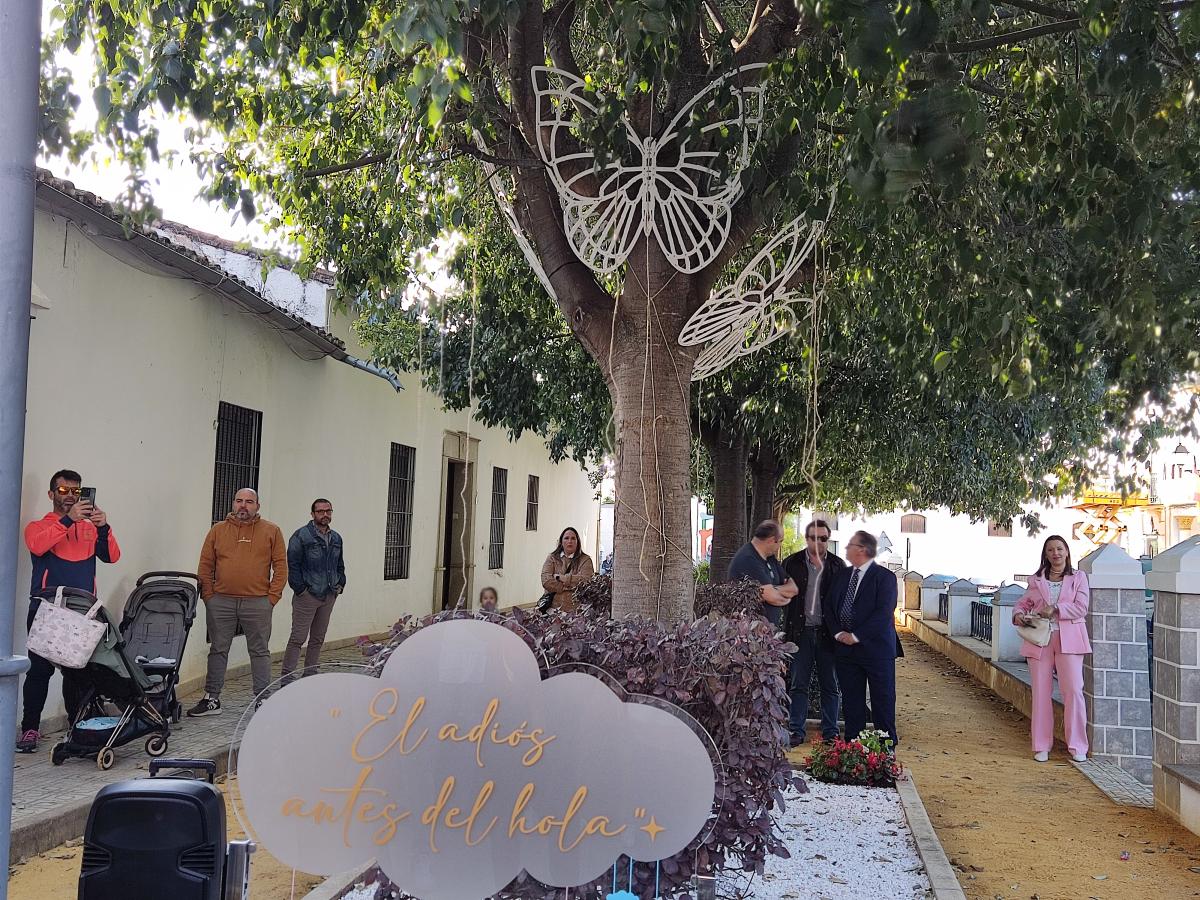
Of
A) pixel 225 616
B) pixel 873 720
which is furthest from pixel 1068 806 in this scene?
pixel 225 616

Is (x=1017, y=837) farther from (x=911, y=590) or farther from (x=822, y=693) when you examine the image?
(x=911, y=590)

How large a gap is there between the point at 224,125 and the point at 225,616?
416 cm

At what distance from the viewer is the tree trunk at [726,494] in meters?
13.2

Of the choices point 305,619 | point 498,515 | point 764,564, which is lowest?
point 305,619

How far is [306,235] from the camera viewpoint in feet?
30.1

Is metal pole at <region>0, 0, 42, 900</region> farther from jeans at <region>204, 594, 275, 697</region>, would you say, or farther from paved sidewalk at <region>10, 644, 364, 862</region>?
jeans at <region>204, 594, 275, 697</region>

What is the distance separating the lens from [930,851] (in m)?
5.62

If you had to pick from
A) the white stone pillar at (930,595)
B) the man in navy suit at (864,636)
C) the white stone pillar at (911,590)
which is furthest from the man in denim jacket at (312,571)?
the white stone pillar at (911,590)

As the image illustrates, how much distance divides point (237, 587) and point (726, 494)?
259 inches

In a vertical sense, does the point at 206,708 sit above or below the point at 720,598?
below

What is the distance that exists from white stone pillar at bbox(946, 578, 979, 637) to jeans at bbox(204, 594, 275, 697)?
12.7 meters

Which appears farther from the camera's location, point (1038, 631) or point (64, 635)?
point (1038, 631)

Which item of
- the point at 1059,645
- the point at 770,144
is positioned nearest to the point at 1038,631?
the point at 1059,645

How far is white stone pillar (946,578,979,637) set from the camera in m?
18.1
